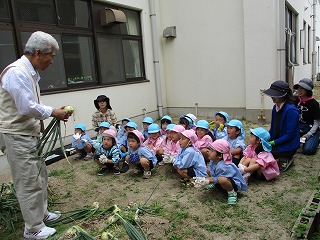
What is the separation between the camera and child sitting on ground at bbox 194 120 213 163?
163 inches

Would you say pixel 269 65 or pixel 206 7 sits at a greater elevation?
pixel 206 7

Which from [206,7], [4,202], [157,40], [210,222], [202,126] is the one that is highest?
[206,7]

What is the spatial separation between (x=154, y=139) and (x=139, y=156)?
64 cm

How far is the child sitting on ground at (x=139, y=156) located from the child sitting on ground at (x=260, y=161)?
48.9 inches

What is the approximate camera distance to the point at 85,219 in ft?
9.33

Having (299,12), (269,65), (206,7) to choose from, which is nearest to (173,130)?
(269,65)

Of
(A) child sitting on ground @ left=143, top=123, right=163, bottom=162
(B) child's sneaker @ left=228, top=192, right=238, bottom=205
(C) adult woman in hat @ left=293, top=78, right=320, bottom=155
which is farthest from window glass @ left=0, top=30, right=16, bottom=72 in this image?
(C) adult woman in hat @ left=293, top=78, right=320, bottom=155

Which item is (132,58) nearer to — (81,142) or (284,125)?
(81,142)

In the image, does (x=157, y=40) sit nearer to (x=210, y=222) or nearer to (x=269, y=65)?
(x=269, y=65)

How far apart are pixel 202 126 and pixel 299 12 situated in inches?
310

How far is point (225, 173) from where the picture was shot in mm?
3078

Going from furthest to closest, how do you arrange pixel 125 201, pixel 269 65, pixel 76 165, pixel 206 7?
1. pixel 206 7
2. pixel 269 65
3. pixel 76 165
4. pixel 125 201

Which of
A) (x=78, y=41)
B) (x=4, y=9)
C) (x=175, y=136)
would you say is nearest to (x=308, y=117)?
(x=175, y=136)

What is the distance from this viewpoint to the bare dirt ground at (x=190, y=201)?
2.58 meters
